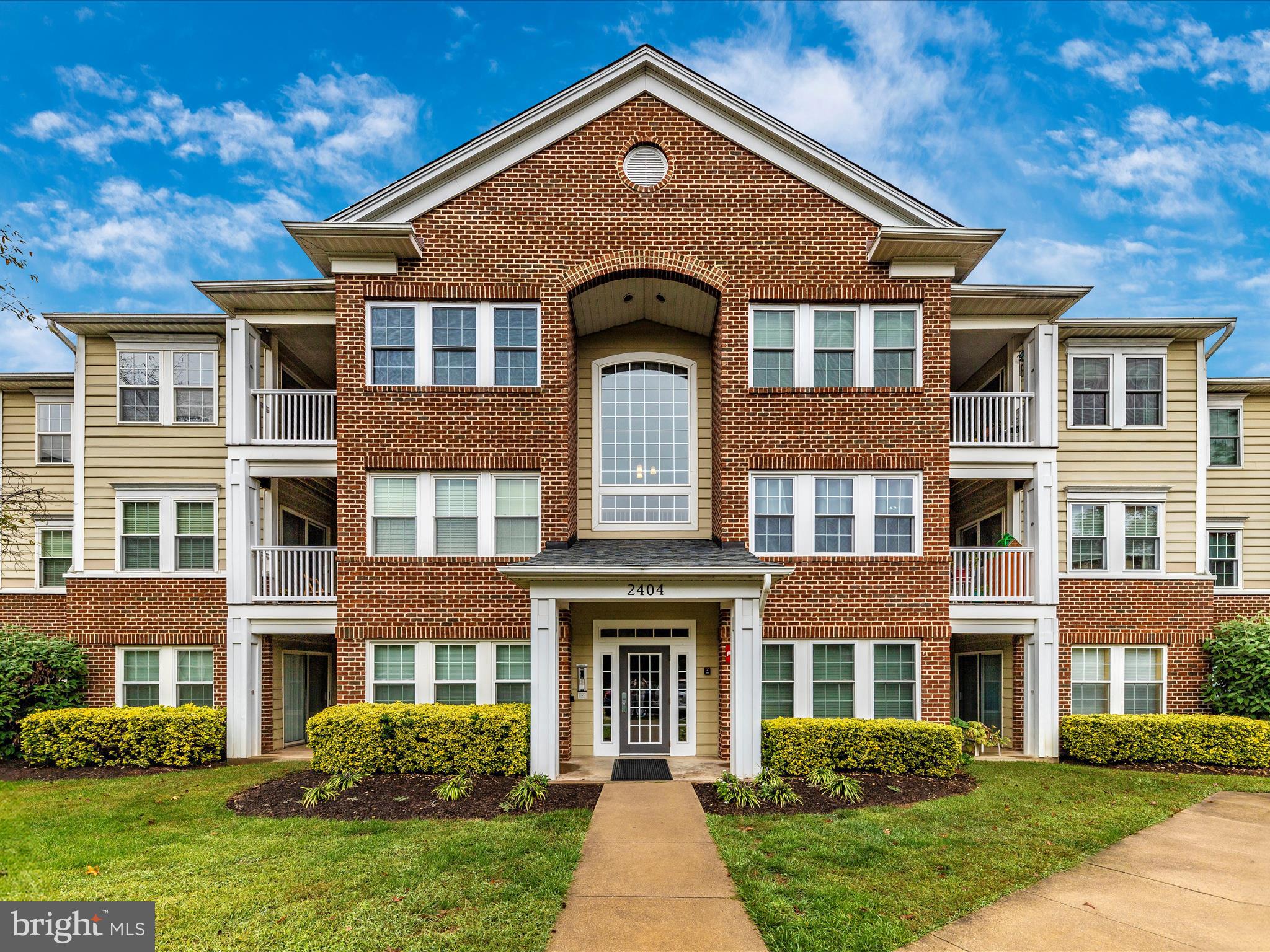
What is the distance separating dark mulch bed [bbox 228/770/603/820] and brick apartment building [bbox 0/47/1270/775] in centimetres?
102

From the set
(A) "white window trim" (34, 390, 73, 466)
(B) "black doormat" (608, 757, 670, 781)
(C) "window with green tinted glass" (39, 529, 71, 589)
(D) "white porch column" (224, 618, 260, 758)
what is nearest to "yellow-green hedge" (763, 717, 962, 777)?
(B) "black doormat" (608, 757, 670, 781)

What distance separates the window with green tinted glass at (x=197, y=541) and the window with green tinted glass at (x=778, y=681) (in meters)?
11.1

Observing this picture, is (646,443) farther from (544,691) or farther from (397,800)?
(397,800)

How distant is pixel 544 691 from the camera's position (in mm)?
11086

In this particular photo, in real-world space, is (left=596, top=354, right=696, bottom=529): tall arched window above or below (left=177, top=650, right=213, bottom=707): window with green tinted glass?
above

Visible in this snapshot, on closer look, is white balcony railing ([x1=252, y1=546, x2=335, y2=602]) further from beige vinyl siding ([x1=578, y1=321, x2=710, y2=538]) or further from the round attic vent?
the round attic vent

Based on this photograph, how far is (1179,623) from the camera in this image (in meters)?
14.1

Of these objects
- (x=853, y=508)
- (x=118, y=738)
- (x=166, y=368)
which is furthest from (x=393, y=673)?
(x=853, y=508)

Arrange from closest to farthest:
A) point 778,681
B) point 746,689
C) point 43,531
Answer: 1. point 746,689
2. point 778,681
3. point 43,531

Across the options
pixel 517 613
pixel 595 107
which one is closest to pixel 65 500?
pixel 517 613

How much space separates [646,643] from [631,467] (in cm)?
340

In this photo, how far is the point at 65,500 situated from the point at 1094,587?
21.9 m

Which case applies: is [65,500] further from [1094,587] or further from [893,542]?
[1094,587]

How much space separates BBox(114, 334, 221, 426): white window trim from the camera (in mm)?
14438
